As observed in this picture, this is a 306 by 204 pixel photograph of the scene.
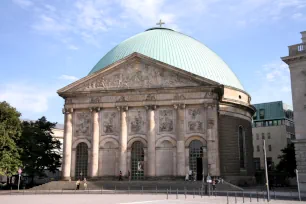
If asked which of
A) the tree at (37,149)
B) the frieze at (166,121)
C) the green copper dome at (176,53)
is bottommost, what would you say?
the tree at (37,149)

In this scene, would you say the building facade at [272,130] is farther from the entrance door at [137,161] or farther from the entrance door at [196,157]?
the entrance door at [137,161]

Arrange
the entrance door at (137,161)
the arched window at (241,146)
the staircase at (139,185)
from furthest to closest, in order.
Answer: the arched window at (241,146)
the entrance door at (137,161)
the staircase at (139,185)

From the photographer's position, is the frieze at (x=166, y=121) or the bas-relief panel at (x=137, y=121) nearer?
the frieze at (x=166, y=121)

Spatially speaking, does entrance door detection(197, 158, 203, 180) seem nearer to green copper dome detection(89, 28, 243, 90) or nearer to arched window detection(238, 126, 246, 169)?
arched window detection(238, 126, 246, 169)

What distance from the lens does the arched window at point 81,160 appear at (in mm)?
46250

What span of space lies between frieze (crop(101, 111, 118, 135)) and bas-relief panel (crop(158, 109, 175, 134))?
5671mm

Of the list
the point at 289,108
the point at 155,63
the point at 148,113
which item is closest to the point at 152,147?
the point at 148,113

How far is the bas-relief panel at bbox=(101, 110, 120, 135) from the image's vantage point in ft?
150

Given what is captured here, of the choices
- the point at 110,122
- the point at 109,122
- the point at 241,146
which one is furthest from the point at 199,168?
the point at 109,122

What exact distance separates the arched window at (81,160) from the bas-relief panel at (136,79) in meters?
A: 7.52

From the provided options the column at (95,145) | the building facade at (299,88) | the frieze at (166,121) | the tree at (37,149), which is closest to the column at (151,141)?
the frieze at (166,121)

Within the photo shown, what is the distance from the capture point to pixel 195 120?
1725 inches

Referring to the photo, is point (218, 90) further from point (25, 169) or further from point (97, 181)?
point (25, 169)

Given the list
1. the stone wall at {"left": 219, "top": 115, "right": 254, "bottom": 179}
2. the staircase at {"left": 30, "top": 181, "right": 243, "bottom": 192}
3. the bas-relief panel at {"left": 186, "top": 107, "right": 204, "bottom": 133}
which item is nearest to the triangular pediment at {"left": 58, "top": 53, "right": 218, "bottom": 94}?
the bas-relief panel at {"left": 186, "top": 107, "right": 204, "bottom": 133}
